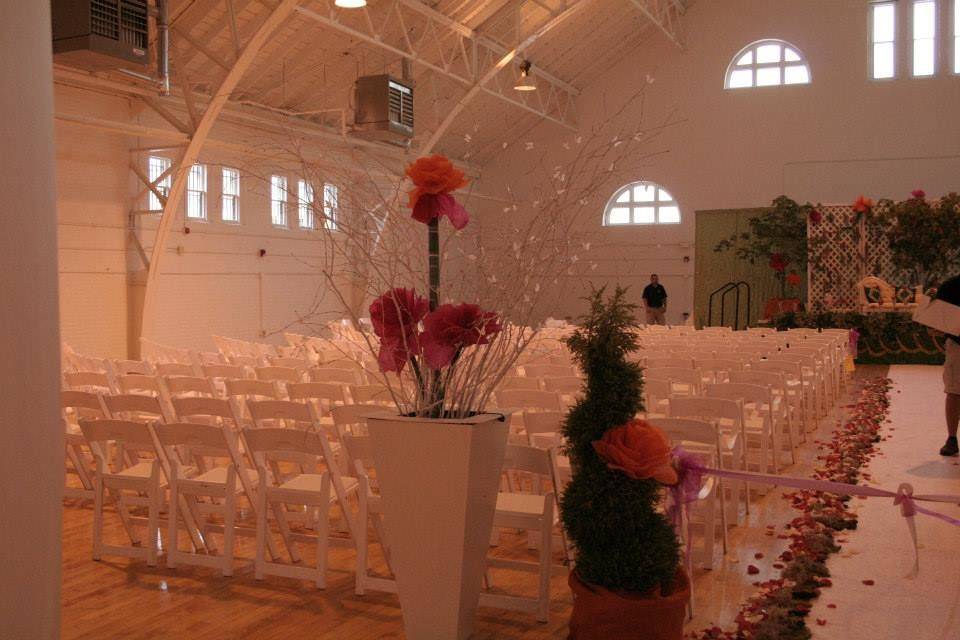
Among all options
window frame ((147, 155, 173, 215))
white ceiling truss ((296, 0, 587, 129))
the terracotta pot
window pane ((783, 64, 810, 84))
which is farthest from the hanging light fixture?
the terracotta pot

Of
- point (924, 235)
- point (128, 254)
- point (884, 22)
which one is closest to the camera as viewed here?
point (128, 254)

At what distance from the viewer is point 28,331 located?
5.94 feet

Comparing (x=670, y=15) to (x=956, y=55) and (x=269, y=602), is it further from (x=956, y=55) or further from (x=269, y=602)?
(x=269, y=602)

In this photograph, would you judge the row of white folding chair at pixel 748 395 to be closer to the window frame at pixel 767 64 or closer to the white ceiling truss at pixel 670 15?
the white ceiling truss at pixel 670 15

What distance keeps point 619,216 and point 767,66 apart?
4.88 m

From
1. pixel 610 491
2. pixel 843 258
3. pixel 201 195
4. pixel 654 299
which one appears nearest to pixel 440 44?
pixel 201 195

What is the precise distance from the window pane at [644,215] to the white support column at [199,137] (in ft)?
40.7

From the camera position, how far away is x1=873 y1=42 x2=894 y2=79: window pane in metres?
21.0

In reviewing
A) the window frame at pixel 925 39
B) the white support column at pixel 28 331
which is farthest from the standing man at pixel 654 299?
the white support column at pixel 28 331

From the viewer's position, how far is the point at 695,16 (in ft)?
73.3

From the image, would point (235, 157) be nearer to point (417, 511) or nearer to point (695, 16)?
point (695, 16)

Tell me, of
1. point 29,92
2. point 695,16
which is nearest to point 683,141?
point 695,16

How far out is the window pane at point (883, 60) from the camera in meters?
21.0

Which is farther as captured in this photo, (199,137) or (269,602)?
(199,137)
